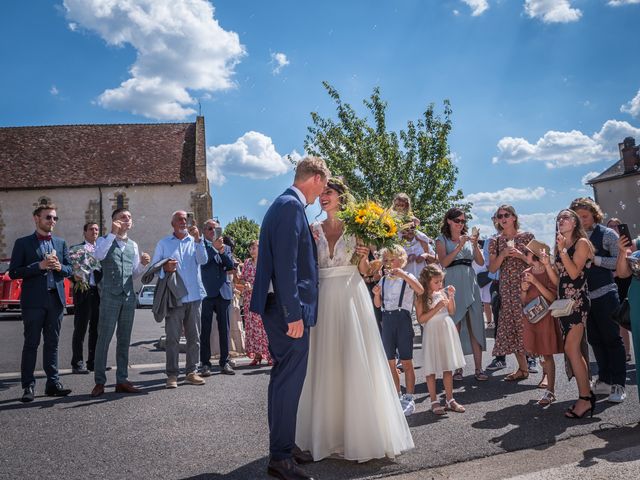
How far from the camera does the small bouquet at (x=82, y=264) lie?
28.4 ft

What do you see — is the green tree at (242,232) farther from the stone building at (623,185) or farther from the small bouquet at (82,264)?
the small bouquet at (82,264)

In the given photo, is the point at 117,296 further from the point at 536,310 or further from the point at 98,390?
the point at 536,310

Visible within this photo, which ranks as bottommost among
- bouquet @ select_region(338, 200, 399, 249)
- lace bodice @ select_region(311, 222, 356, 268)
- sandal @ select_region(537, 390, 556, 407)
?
sandal @ select_region(537, 390, 556, 407)

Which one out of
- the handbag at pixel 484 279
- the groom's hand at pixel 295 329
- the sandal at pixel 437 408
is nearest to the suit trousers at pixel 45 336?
the groom's hand at pixel 295 329

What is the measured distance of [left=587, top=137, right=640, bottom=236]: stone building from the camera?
164ft

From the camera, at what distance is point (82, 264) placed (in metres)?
8.71

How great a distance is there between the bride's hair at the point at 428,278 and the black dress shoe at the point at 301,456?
94.1 inches

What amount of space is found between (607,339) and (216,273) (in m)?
5.54

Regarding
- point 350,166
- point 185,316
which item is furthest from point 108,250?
point 350,166

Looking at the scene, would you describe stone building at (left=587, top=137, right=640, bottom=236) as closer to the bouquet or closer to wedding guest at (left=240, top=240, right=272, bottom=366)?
wedding guest at (left=240, top=240, right=272, bottom=366)

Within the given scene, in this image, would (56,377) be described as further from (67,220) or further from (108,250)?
(67,220)

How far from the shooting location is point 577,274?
5.64 m

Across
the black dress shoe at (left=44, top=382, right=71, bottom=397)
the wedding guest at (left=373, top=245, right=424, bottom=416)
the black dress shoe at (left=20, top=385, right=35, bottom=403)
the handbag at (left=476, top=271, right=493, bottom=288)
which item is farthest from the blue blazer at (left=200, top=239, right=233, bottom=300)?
the handbag at (left=476, top=271, right=493, bottom=288)

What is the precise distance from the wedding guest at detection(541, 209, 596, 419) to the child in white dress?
1095 mm
